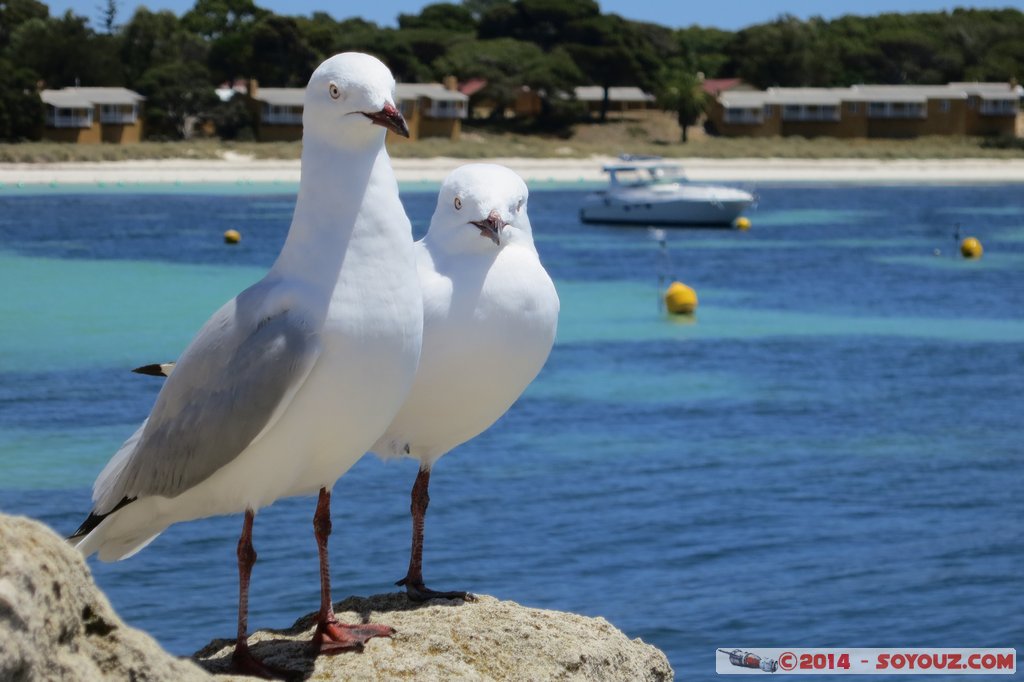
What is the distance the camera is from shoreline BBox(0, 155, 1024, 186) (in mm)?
88000

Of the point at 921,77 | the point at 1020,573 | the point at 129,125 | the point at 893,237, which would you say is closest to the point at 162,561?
the point at 1020,573

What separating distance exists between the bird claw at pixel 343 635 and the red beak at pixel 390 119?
72.6 inches

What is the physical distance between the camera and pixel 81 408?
2109 cm

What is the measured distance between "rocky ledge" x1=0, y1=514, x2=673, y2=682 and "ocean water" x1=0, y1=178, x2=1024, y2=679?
5265mm

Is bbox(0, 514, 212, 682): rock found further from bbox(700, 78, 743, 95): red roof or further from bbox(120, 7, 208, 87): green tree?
bbox(700, 78, 743, 95): red roof

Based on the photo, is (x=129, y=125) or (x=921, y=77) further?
(x=921, y=77)

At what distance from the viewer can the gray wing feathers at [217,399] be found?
5.08 m

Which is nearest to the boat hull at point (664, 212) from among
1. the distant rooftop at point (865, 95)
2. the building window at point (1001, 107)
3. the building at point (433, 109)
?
the building at point (433, 109)

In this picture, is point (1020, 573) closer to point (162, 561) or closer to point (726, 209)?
point (162, 561)

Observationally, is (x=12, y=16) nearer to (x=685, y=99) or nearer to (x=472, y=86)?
(x=472, y=86)

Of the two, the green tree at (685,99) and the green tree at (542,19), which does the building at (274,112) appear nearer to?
the green tree at (685,99)

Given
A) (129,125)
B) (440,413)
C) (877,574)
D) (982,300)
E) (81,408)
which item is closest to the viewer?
(440,413)

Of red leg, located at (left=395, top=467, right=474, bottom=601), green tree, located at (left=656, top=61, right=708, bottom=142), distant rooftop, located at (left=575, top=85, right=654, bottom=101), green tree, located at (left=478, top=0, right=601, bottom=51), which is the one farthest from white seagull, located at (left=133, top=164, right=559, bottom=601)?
green tree, located at (left=478, top=0, right=601, bottom=51)

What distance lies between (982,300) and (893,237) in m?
23.0
